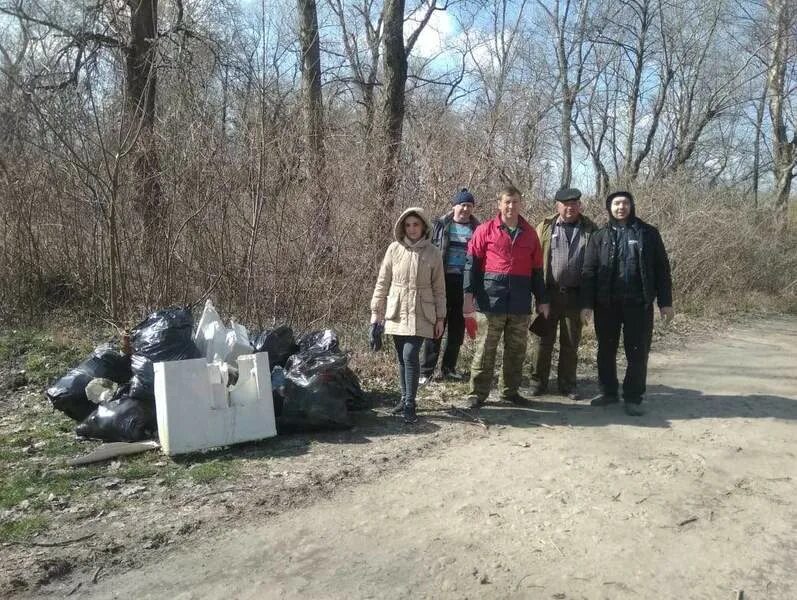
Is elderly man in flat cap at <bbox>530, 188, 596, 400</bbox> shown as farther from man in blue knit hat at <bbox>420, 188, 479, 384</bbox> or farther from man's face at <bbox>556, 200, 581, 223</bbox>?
man in blue knit hat at <bbox>420, 188, 479, 384</bbox>

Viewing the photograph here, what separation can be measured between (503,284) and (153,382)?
2808mm

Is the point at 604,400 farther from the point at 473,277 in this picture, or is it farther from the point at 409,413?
the point at 409,413

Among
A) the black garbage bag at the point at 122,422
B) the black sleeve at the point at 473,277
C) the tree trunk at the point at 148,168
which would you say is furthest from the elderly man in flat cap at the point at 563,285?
the tree trunk at the point at 148,168

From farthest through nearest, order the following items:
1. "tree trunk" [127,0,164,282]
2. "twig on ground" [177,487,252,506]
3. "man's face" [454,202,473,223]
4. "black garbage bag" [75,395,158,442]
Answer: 1. "tree trunk" [127,0,164,282]
2. "man's face" [454,202,473,223]
3. "black garbage bag" [75,395,158,442]
4. "twig on ground" [177,487,252,506]

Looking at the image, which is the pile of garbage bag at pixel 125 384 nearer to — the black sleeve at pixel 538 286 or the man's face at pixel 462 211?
the man's face at pixel 462 211

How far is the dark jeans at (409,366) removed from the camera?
5.12 meters

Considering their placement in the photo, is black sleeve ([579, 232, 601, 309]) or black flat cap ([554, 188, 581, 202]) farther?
black flat cap ([554, 188, 581, 202])

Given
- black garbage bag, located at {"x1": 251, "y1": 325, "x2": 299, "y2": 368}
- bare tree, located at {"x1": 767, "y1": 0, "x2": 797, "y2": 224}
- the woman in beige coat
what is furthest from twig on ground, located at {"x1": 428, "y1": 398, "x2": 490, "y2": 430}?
bare tree, located at {"x1": 767, "y1": 0, "x2": 797, "y2": 224}

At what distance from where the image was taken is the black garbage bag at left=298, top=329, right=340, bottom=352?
212 inches

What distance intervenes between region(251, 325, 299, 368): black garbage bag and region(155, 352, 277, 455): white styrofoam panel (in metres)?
0.79

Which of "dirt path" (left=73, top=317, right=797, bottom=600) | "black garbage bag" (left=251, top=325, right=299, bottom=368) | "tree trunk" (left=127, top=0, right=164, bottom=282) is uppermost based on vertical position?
"tree trunk" (left=127, top=0, right=164, bottom=282)

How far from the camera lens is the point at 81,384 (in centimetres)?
496

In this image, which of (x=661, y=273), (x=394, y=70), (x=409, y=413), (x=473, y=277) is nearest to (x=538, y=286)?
(x=473, y=277)

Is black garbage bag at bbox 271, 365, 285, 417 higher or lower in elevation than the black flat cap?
lower
